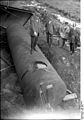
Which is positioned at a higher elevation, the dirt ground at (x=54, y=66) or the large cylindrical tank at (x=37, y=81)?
the large cylindrical tank at (x=37, y=81)

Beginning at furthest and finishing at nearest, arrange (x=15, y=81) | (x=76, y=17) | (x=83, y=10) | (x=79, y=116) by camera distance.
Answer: (x=76, y=17) → (x=83, y=10) → (x=15, y=81) → (x=79, y=116)

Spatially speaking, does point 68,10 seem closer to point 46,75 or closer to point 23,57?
point 23,57

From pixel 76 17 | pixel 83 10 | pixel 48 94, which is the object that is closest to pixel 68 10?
pixel 76 17

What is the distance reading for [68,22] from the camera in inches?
429

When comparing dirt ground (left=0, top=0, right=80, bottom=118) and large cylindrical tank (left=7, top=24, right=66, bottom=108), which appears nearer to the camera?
large cylindrical tank (left=7, top=24, right=66, bottom=108)

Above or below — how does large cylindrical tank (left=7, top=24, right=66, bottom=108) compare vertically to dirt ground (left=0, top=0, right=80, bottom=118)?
above

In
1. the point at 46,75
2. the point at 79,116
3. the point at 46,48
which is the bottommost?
the point at 79,116

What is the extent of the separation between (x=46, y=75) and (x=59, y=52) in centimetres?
382

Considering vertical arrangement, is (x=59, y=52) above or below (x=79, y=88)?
above

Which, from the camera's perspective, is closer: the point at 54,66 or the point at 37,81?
the point at 37,81

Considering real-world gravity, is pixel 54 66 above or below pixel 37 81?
below

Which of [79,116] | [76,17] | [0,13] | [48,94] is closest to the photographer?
[48,94]

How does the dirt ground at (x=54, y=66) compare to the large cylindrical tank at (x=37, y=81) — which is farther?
the dirt ground at (x=54, y=66)

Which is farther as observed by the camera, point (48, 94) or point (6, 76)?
point (6, 76)
